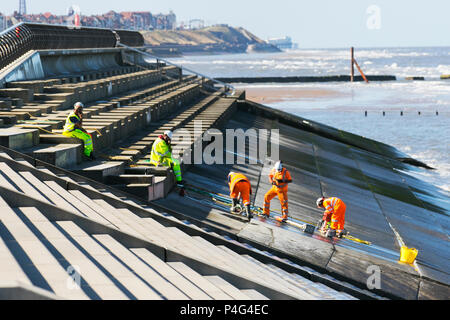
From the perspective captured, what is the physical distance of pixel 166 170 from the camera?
1800 cm

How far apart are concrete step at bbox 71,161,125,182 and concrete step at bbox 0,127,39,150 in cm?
130

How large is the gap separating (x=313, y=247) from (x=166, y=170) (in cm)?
438

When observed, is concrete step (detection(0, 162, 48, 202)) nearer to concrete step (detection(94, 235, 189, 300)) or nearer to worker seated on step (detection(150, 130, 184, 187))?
concrete step (detection(94, 235, 189, 300))

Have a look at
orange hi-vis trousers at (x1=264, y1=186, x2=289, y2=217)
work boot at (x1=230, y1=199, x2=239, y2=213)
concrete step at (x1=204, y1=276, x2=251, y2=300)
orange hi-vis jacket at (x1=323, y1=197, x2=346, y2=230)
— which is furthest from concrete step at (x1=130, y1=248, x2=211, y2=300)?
orange hi-vis trousers at (x1=264, y1=186, x2=289, y2=217)

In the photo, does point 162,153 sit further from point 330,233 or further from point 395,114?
point 395,114

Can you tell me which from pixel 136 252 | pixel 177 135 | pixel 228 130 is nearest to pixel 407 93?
pixel 228 130

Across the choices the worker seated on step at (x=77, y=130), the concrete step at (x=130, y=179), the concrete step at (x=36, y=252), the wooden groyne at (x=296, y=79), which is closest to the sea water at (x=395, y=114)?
the wooden groyne at (x=296, y=79)

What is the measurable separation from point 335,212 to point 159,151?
503cm

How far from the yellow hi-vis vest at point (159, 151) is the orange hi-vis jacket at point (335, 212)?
14.7ft

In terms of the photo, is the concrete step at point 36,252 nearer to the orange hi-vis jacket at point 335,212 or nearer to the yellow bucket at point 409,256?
the orange hi-vis jacket at point 335,212

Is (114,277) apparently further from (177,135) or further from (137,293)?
(177,135)

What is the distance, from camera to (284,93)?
90.4 m

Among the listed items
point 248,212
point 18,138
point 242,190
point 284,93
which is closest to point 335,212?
point 248,212

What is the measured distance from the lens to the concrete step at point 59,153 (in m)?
15.4
